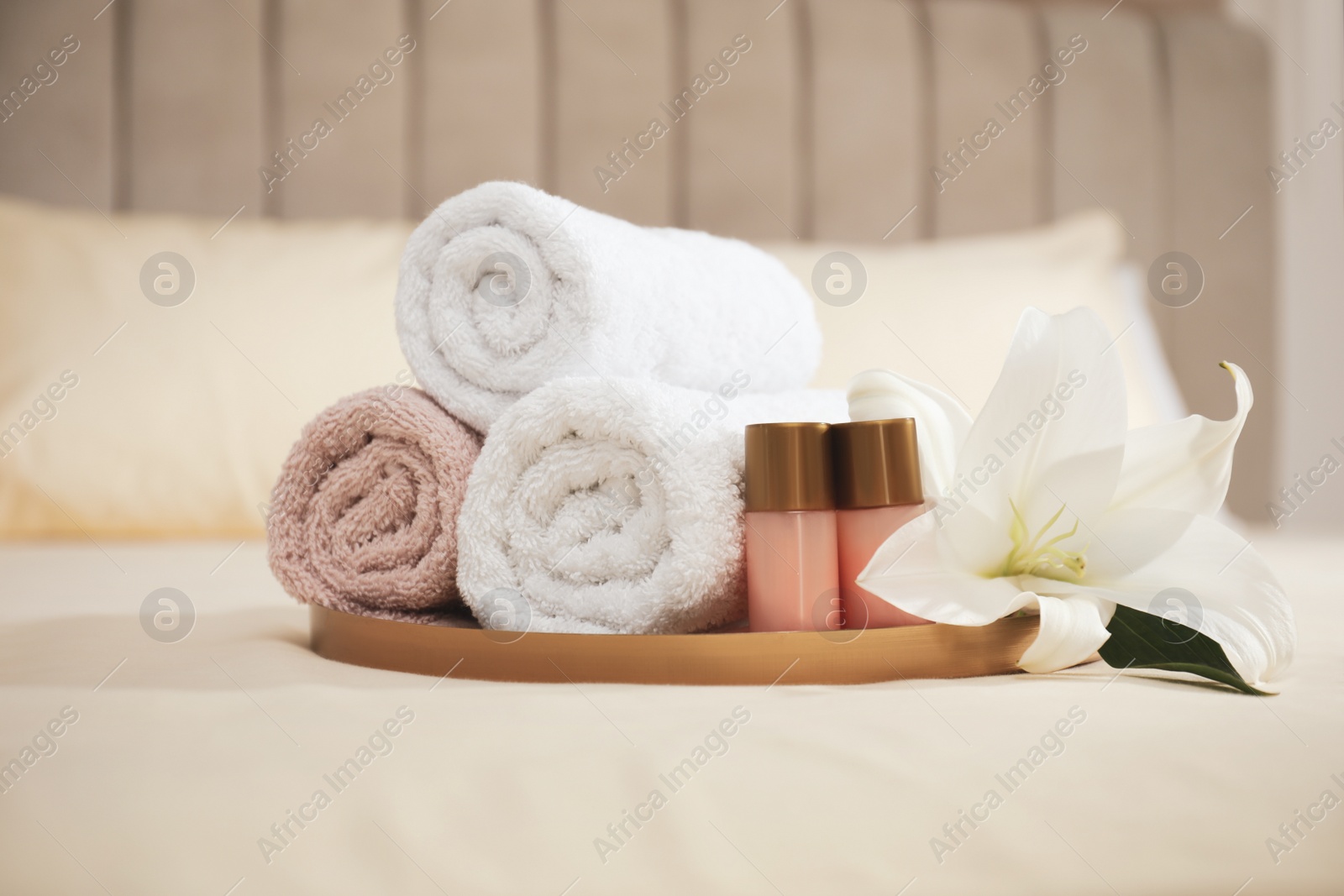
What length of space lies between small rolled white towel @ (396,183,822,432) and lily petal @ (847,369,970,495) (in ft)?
0.51

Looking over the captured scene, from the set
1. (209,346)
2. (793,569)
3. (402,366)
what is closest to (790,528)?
(793,569)

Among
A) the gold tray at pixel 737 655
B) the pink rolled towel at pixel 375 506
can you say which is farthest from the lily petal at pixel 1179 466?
the pink rolled towel at pixel 375 506

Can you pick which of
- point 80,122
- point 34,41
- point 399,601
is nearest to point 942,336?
point 399,601

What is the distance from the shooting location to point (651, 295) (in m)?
0.69

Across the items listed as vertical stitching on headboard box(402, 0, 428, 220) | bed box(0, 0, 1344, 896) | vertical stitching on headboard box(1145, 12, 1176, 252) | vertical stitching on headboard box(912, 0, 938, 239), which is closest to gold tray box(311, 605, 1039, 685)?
bed box(0, 0, 1344, 896)

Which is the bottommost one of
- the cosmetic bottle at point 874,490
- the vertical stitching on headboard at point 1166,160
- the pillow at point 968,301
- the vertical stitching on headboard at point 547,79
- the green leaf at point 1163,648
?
the green leaf at point 1163,648

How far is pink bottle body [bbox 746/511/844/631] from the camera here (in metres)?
0.56

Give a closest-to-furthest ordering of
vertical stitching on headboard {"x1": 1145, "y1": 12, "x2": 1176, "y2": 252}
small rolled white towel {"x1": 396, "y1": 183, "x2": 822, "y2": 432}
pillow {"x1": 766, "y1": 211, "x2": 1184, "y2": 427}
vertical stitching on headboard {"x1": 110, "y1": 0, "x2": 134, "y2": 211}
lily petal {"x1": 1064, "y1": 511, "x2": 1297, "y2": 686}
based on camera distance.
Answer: lily petal {"x1": 1064, "y1": 511, "x2": 1297, "y2": 686}
small rolled white towel {"x1": 396, "y1": 183, "x2": 822, "y2": 432}
pillow {"x1": 766, "y1": 211, "x2": 1184, "y2": 427}
vertical stitching on headboard {"x1": 110, "y1": 0, "x2": 134, "y2": 211}
vertical stitching on headboard {"x1": 1145, "y1": 12, "x2": 1176, "y2": 252}

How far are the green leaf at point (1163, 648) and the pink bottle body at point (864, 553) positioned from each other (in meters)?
0.11

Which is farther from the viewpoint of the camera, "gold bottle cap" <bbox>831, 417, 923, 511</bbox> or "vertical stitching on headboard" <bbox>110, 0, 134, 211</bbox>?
"vertical stitching on headboard" <bbox>110, 0, 134, 211</bbox>

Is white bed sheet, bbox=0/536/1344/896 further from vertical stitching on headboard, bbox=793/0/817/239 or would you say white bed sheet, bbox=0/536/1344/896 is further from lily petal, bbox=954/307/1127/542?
vertical stitching on headboard, bbox=793/0/817/239

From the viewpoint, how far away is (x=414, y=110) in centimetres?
175

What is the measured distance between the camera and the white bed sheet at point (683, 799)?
0.38 m

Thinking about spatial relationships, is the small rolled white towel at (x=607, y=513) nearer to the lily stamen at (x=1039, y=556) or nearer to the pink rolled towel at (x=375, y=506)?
the pink rolled towel at (x=375, y=506)
